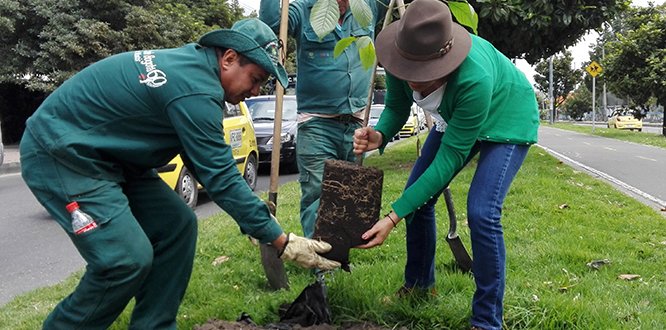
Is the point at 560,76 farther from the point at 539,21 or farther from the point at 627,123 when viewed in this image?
the point at 539,21

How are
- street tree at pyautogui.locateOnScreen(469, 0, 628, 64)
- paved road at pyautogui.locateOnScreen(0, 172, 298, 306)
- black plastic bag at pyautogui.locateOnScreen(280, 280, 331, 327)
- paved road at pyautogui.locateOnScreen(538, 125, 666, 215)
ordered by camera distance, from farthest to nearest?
1. street tree at pyautogui.locateOnScreen(469, 0, 628, 64)
2. paved road at pyautogui.locateOnScreen(538, 125, 666, 215)
3. paved road at pyautogui.locateOnScreen(0, 172, 298, 306)
4. black plastic bag at pyautogui.locateOnScreen(280, 280, 331, 327)

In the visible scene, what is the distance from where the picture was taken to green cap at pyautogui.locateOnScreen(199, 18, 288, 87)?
2.49m

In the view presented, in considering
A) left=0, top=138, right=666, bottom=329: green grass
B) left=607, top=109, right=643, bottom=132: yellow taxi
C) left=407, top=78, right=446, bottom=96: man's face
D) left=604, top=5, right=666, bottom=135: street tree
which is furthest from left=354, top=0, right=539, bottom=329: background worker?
left=607, top=109, right=643, bottom=132: yellow taxi

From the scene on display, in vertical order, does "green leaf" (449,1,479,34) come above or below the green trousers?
above

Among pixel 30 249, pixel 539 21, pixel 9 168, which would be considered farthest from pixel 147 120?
pixel 9 168

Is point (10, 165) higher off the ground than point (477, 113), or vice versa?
point (477, 113)

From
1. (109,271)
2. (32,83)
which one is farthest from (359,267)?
(32,83)

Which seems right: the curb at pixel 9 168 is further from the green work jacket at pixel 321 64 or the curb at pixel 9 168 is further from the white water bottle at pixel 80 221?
the white water bottle at pixel 80 221

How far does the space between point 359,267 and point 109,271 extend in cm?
198

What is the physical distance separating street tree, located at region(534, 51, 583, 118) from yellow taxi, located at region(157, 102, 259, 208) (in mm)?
52666

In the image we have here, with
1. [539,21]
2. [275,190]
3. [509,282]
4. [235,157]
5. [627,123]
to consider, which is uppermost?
[539,21]

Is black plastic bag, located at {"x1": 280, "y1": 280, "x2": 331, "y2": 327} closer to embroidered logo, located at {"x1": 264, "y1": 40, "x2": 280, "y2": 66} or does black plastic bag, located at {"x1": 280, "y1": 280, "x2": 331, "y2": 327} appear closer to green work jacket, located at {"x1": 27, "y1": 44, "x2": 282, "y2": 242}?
green work jacket, located at {"x1": 27, "y1": 44, "x2": 282, "y2": 242}

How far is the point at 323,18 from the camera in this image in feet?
9.32

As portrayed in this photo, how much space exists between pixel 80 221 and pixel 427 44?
1.58 metres
